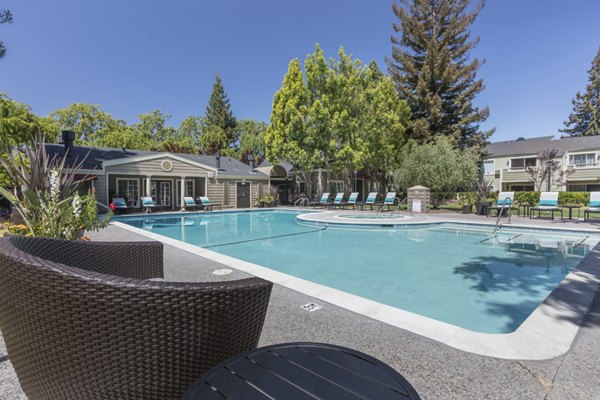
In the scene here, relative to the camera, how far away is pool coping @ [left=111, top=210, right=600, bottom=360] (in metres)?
2.37

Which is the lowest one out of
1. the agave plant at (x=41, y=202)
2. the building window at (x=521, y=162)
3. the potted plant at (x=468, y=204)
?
the potted plant at (x=468, y=204)

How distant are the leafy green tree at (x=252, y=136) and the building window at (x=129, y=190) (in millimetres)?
22835

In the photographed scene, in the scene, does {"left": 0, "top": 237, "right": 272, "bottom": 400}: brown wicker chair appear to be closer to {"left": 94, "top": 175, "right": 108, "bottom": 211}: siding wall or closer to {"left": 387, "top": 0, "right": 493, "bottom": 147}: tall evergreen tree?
{"left": 94, "top": 175, "right": 108, "bottom": 211}: siding wall

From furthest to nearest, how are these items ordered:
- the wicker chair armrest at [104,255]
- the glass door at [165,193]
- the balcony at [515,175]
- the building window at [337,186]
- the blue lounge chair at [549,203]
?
the balcony at [515,175], the building window at [337,186], the glass door at [165,193], the blue lounge chair at [549,203], the wicker chair armrest at [104,255]

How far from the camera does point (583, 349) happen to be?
2359 mm

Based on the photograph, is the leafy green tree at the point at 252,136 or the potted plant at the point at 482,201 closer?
the potted plant at the point at 482,201

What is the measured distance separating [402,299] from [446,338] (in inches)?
79.9

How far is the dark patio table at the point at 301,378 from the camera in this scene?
3.67 ft

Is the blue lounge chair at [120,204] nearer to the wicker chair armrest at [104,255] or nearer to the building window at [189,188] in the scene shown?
the building window at [189,188]

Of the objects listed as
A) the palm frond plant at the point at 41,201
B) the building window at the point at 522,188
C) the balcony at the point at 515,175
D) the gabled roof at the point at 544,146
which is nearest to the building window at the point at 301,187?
the gabled roof at the point at 544,146

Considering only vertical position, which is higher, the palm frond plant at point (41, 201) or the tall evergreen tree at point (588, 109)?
the tall evergreen tree at point (588, 109)

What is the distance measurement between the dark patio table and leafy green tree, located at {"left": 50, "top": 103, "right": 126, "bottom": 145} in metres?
39.9

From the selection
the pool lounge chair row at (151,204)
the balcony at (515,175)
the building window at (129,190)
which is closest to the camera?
the pool lounge chair row at (151,204)

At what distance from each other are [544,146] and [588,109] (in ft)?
72.0
